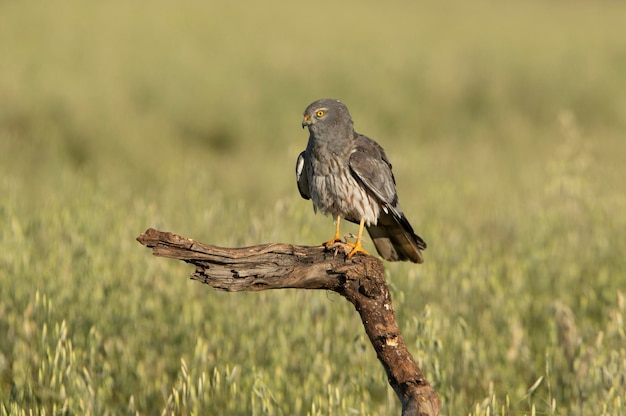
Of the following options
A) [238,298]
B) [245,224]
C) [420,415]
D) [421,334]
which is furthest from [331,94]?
[420,415]

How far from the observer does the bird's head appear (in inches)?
179

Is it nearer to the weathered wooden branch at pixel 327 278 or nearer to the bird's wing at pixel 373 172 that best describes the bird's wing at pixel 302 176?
the bird's wing at pixel 373 172

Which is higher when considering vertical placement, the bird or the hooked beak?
the hooked beak

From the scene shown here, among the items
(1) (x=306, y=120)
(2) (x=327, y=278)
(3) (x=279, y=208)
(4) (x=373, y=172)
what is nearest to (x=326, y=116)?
(1) (x=306, y=120)

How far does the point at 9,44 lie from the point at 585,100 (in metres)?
11.7

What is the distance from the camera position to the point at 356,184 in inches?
190

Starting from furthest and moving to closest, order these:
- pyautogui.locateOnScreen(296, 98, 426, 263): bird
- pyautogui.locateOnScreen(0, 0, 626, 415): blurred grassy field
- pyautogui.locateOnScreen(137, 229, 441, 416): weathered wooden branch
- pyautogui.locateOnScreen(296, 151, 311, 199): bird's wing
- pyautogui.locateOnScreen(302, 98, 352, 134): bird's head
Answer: pyautogui.locateOnScreen(0, 0, 626, 415): blurred grassy field, pyautogui.locateOnScreen(296, 151, 311, 199): bird's wing, pyautogui.locateOnScreen(296, 98, 426, 263): bird, pyautogui.locateOnScreen(302, 98, 352, 134): bird's head, pyautogui.locateOnScreen(137, 229, 441, 416): weathered wooden branch

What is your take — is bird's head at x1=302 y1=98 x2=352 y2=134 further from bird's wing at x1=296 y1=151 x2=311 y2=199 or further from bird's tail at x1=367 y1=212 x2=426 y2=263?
bird's tail at x1=367 y1=212 x2=426 y2=263

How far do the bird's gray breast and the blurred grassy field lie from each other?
54 centimetres

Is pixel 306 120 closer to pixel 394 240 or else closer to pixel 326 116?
pixel 326 116

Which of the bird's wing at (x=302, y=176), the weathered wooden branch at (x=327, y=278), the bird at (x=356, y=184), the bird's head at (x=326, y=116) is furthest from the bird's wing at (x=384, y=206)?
the weathered wooden branch at (x=327, y=278)

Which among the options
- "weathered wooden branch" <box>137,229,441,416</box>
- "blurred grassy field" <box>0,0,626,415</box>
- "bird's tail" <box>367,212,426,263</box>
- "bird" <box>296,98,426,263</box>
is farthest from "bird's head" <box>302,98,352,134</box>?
"blurred grassy field" <box>0,0,626,415</box>

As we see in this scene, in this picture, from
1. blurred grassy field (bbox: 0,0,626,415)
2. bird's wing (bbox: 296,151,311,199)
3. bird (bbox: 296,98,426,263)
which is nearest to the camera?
bird (bbox: 296,98,426,263)

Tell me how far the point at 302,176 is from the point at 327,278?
4.38 feet
